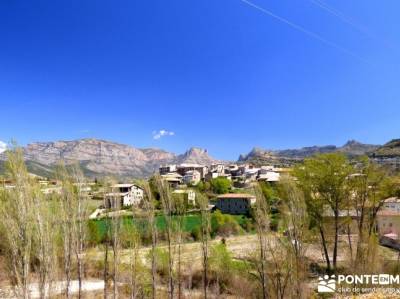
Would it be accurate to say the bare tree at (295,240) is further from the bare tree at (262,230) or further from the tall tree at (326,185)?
the tall tree at (326,185)

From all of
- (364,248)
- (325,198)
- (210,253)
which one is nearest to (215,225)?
(210,253)

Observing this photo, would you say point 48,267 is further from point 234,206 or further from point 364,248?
point 234,206

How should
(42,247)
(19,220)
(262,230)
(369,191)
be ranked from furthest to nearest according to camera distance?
(369,191), (262,230), (42,247), (19,220)

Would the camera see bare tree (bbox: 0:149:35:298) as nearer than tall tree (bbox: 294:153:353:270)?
Yes

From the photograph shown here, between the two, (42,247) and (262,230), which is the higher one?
(42,247)

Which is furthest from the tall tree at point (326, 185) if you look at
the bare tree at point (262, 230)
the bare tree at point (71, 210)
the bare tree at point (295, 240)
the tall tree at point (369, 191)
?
the bare tree at point (71, 210)

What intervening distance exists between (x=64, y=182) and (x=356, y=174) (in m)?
16.0

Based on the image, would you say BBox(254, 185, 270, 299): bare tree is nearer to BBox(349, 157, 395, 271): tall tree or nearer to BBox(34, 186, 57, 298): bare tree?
BBox(349, 157, 395, 271): tall tree

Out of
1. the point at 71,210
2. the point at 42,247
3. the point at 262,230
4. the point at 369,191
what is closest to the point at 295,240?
the point at 262,230

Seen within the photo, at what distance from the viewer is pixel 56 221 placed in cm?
1438

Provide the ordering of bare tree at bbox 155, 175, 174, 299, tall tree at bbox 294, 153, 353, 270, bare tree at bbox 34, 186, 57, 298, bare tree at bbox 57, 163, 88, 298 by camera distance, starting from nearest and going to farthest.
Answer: bare tree at bbox 34, 186, 57, 298 → bare tree at bbox 57, 163, 88, 298 → bare tree at bbox 155, 175, 174, 299 → tall tree at bbox 294, 153, 353, 270

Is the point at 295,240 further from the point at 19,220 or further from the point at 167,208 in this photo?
the point at 19,220

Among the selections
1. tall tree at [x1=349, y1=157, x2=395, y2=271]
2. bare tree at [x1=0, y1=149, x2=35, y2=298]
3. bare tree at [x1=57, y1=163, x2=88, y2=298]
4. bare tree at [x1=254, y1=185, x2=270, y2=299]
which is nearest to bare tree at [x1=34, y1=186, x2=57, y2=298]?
bare tree at [x1=0, y1=149, x2=35, y2=298]

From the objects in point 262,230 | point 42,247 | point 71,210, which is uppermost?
point 71,210
